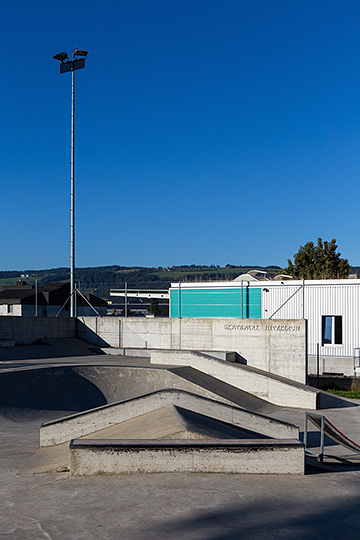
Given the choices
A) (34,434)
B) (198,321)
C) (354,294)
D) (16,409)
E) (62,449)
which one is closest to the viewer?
(62,449)

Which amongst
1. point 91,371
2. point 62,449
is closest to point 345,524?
point 62,449

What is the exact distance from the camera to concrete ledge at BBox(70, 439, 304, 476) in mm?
8562

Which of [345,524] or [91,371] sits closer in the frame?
[345,524]

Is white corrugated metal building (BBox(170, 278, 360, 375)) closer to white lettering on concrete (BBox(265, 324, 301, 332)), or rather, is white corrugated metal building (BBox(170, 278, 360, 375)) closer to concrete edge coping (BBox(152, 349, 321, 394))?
white lettering on concrete (BBox(265, 324, 301, 332))

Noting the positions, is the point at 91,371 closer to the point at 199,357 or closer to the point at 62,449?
the point at 199,357

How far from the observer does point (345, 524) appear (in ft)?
22.1

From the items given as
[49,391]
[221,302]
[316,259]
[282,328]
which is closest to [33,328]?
[49,391]

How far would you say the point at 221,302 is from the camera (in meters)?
35.3

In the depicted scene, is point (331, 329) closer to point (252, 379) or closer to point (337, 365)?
point (337, 365)

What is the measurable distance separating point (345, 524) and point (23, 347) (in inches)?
877

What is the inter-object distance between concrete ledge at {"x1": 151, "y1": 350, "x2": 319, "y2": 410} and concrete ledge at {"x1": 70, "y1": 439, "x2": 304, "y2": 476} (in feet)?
43.8

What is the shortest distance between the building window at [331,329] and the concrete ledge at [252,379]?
924 cm

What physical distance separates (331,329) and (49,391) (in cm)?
1821

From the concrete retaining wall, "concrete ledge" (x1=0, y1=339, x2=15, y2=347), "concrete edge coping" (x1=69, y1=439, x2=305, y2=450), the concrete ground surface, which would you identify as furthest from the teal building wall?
"concrete edge coping" (x1=69, y1=439, x2=305, y2=450)
